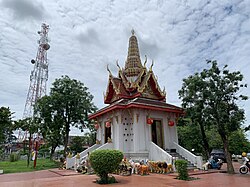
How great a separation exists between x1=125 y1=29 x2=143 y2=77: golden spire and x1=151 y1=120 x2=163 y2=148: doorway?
4.52 meters

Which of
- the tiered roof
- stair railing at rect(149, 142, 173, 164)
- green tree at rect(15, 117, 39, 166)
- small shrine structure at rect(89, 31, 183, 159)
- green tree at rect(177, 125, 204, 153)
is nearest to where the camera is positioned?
stair railing at rect(149, 142, 173, 164)

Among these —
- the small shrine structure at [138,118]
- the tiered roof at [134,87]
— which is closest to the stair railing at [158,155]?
the small shrine structure at [138,118]

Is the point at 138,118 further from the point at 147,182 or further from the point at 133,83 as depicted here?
the point at 147,182

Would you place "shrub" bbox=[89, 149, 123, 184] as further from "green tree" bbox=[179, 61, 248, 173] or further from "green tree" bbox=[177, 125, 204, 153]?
"green tree" bbox=[177, 125, 204, 153]

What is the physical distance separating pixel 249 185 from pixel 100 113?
10620mm

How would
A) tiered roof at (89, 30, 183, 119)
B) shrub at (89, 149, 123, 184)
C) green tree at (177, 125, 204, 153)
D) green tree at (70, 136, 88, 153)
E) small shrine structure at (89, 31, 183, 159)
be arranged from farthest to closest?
green tree at (70, 136, 88, 153), green tree at (177, 125, 204, 153), tiered roof at (89, 30, 183, 119), small shrine structure at (89, 31, 183, 159), shrub at (89, 149, 123, 184)

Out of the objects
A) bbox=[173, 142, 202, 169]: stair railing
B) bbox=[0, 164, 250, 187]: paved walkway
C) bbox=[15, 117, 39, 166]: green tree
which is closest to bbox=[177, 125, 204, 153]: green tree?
bbox=[173, 142, 202, 169]: stair railing

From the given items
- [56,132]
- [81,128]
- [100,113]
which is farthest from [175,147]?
[56,132]

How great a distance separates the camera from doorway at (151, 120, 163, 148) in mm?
15219

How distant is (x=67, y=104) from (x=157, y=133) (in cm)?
870

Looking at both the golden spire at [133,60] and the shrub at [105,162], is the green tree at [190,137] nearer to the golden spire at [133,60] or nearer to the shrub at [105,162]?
the golden spire at [133,60]

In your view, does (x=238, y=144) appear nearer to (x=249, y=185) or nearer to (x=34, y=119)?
(x=249, y=185)

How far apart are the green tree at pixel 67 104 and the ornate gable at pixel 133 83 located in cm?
287

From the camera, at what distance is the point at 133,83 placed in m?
16.8
